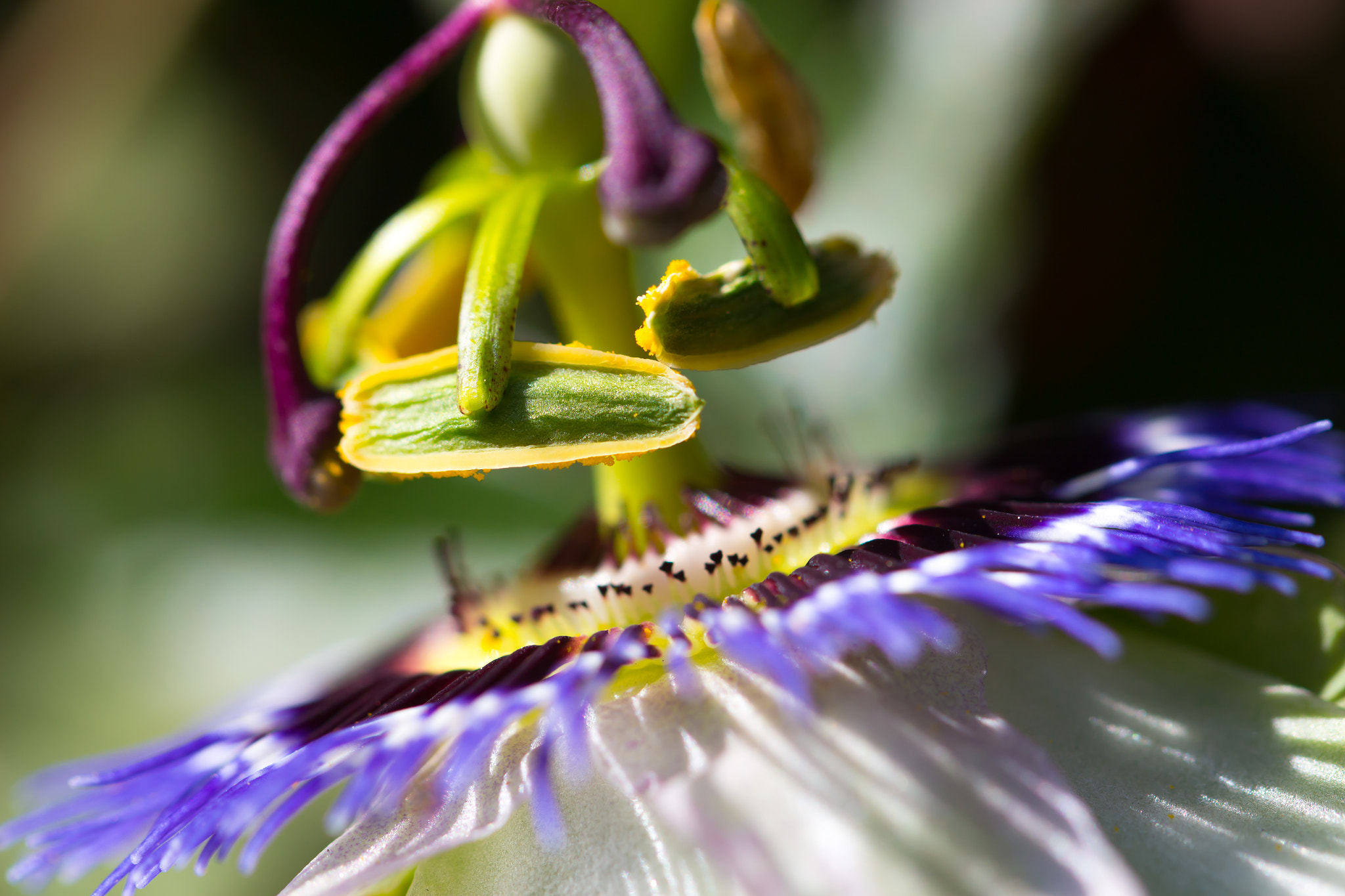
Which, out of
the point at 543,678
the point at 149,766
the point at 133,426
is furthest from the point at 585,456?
the point at 133,426

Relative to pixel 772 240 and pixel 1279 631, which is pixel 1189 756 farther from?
pixel 772 240

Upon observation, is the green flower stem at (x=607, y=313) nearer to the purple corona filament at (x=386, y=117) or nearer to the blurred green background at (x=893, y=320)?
the purple corona filament at (x=386, y=117)

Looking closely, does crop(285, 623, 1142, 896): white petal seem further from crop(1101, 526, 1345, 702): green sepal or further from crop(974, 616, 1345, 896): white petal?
crop(1101, 526, 1345, 702): green sepal

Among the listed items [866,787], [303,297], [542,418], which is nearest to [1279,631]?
[866,787]

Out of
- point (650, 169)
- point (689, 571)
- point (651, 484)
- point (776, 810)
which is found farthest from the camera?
point (651, 484)

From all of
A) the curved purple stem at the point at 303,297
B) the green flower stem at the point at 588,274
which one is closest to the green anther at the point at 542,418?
the curved purple stem at the point at 303,297

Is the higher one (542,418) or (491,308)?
(491,308)

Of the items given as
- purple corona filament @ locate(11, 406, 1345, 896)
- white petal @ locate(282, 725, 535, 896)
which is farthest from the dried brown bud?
white petal @ locate(282, 725, 535, 896)

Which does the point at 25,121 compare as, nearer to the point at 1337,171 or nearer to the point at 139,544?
the point at 139,544
